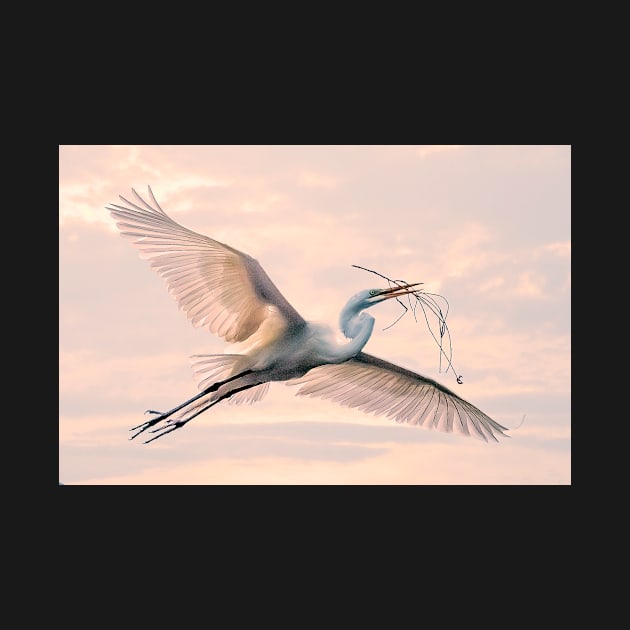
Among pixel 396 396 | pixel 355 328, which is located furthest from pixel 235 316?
pixel 396 396

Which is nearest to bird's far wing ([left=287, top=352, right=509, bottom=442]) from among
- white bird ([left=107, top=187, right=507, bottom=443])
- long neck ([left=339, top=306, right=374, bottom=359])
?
white bird ([left=107, top=187, right=507, bottom=443])

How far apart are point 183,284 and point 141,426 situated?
1.05 metres

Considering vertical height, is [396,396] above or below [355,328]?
below

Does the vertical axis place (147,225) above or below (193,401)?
above

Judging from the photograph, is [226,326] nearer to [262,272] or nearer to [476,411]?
[262,272]

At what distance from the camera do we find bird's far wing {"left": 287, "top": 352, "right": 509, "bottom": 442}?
7934mm

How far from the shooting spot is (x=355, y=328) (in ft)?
23.9

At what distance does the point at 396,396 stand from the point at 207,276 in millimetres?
1789

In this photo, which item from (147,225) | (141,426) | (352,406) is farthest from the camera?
(352,406)

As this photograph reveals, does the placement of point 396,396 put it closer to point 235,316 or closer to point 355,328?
point 355,328

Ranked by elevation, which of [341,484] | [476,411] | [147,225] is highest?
[147,225]

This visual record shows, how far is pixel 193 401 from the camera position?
24.7 ft

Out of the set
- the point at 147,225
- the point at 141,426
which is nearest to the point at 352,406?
the point at 141,426

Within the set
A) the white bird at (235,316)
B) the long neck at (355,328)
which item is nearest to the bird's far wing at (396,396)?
the white bird at (235,316)
